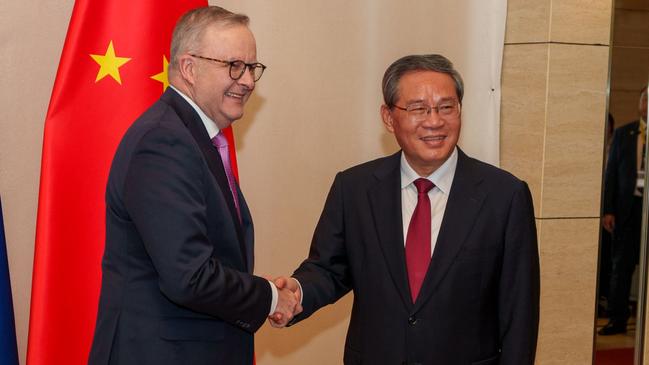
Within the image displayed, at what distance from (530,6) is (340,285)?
6.17 feet

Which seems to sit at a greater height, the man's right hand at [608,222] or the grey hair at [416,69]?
the grey hair at [416,69]

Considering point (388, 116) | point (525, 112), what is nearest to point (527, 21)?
point (525, 112)

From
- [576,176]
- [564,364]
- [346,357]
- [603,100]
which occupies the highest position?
[603,100]

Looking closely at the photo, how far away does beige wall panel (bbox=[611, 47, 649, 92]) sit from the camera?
13.0ft

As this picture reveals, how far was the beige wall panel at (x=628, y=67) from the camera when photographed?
3.97 m

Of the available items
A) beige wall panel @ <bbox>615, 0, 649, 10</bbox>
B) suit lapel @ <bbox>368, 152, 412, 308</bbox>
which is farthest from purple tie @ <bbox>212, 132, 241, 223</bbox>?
beige wall panel @ <bbox>615, 0, 649, 10</bbox>

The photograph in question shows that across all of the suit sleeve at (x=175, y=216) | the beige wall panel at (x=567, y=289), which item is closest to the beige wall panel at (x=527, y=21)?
the beige wall panel at (x=567, y=289)

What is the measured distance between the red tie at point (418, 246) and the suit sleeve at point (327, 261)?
276 mm

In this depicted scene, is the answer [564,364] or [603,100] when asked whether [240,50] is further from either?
[564,364]

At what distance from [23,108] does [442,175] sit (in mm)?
1795

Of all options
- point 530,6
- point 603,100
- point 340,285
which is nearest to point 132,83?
point 340,285

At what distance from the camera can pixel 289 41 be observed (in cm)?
375

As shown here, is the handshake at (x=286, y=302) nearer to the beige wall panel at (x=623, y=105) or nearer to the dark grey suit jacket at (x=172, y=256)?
the dark grey suit jacket at (x=172, y=256)

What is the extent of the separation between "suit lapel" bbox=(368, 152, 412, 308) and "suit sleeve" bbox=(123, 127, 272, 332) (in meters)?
0.59
